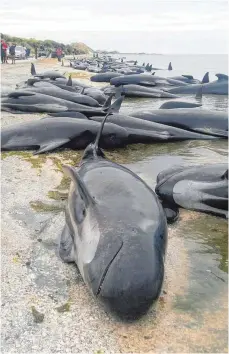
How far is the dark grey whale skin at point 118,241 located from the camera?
303 centimetres

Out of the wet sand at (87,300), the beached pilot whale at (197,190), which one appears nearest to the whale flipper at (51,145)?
the wet sand at (87,300)

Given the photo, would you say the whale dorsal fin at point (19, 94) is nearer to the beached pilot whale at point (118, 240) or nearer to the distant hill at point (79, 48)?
the beached pilot whale at point (118, 240)

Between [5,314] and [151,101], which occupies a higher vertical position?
[151,101]

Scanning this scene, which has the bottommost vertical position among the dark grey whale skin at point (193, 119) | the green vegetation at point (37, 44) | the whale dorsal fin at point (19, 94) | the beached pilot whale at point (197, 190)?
the beached pilot whale at point (197, 190)

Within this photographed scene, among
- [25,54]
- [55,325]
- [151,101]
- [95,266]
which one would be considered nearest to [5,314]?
[55,325]

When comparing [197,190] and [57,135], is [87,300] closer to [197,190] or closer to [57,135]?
[197,190]

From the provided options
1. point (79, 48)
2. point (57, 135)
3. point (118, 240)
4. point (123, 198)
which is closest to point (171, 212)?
point (123, 198)

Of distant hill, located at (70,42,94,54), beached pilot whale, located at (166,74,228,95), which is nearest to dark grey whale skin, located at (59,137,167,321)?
beached pilot whale, located at (166,74,228,95)

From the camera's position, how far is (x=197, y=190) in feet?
16.8

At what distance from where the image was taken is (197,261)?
157 inches

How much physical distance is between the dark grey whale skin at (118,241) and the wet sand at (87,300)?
0.17 metres

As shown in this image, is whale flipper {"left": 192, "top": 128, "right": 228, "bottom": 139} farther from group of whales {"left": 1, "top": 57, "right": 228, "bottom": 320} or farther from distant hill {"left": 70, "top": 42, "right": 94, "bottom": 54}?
distant hill {"left": 70, "top": 42, "right": 94, "bottom": 54}

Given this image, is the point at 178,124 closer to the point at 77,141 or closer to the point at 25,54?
the point at 77,141

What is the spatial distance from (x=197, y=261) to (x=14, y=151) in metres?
4.64
